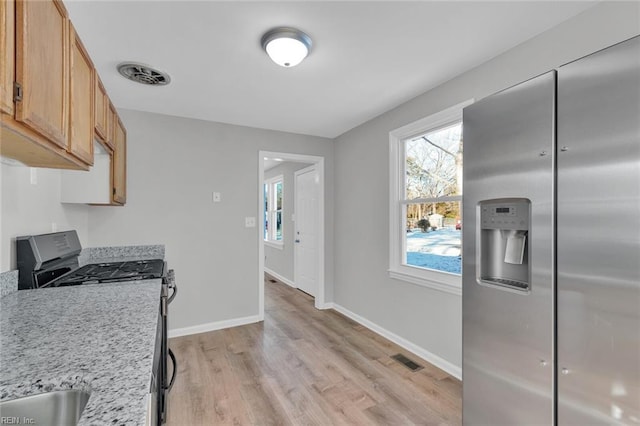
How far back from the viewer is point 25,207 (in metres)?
1.79

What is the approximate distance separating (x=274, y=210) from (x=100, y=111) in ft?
14.7

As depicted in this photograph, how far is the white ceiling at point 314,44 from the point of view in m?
1.61

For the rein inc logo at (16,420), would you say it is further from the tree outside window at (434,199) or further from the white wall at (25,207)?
the tree outside window at (434,199)

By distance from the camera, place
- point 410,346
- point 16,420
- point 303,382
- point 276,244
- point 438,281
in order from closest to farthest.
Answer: point 16,420, point 303,382, point 438,281, point 410,346, point 276,244

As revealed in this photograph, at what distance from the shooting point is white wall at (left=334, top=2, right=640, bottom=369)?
1.66 m

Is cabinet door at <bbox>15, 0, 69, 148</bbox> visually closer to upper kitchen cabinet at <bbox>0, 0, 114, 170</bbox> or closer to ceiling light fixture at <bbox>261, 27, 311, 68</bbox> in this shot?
upper kitchen cabinet at <bbox>0, 0, 114, 170</bbox>

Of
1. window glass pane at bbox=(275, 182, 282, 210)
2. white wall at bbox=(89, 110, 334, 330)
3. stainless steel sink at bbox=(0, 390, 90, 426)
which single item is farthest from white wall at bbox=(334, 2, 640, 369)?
stainless steel sink at bbox=(0, 390, 90, 426)

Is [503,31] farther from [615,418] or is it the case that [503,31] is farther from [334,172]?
[334,172]

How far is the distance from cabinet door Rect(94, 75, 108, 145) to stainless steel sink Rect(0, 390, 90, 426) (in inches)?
62.1

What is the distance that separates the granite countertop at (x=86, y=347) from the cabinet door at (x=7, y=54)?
704 mm

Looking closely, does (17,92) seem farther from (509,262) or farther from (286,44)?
(509,262)

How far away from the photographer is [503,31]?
182 centimetres

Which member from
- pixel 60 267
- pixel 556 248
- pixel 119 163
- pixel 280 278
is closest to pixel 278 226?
pixel 280 278

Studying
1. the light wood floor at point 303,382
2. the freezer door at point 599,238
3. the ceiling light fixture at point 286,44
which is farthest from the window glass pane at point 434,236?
the ceiling light fixture at point 286,44
